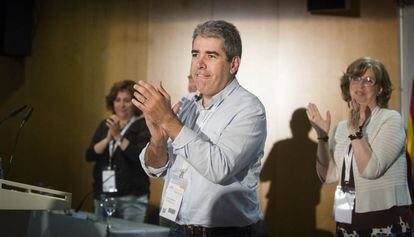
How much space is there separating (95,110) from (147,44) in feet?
2.35

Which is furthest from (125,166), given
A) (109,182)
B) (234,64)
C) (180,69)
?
(234,64)

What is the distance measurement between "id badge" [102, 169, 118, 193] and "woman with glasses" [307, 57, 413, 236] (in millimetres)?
1455

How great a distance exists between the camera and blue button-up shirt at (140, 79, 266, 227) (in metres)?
1.68

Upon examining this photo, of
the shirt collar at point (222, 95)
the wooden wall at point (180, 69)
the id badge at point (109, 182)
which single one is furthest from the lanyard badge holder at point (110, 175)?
the shirt collar at point (222, 95)

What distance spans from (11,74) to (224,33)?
10.5ft

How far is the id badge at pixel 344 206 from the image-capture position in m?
2.51

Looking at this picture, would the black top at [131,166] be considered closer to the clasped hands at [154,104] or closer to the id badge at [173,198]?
the id badge at [173,198]

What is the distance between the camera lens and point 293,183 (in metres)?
3.88

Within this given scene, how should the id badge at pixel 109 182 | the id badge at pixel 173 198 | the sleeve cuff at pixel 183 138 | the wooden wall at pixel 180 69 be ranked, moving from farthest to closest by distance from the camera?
the wooden wall at pixel 180 69, the id badge at pixel 109 182, the id badge at pixel 173 198, the sleeve cuff at pixel 183 138

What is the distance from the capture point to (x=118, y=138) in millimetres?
3494

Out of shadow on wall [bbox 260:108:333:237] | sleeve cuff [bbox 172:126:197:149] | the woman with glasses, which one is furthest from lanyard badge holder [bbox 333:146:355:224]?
shadow on wall [bbox 260:108:333:237]

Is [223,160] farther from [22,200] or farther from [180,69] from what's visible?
[180,69]

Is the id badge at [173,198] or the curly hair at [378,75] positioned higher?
the curly hair at [378,75]

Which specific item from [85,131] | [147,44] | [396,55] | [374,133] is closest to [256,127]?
[374,133]
